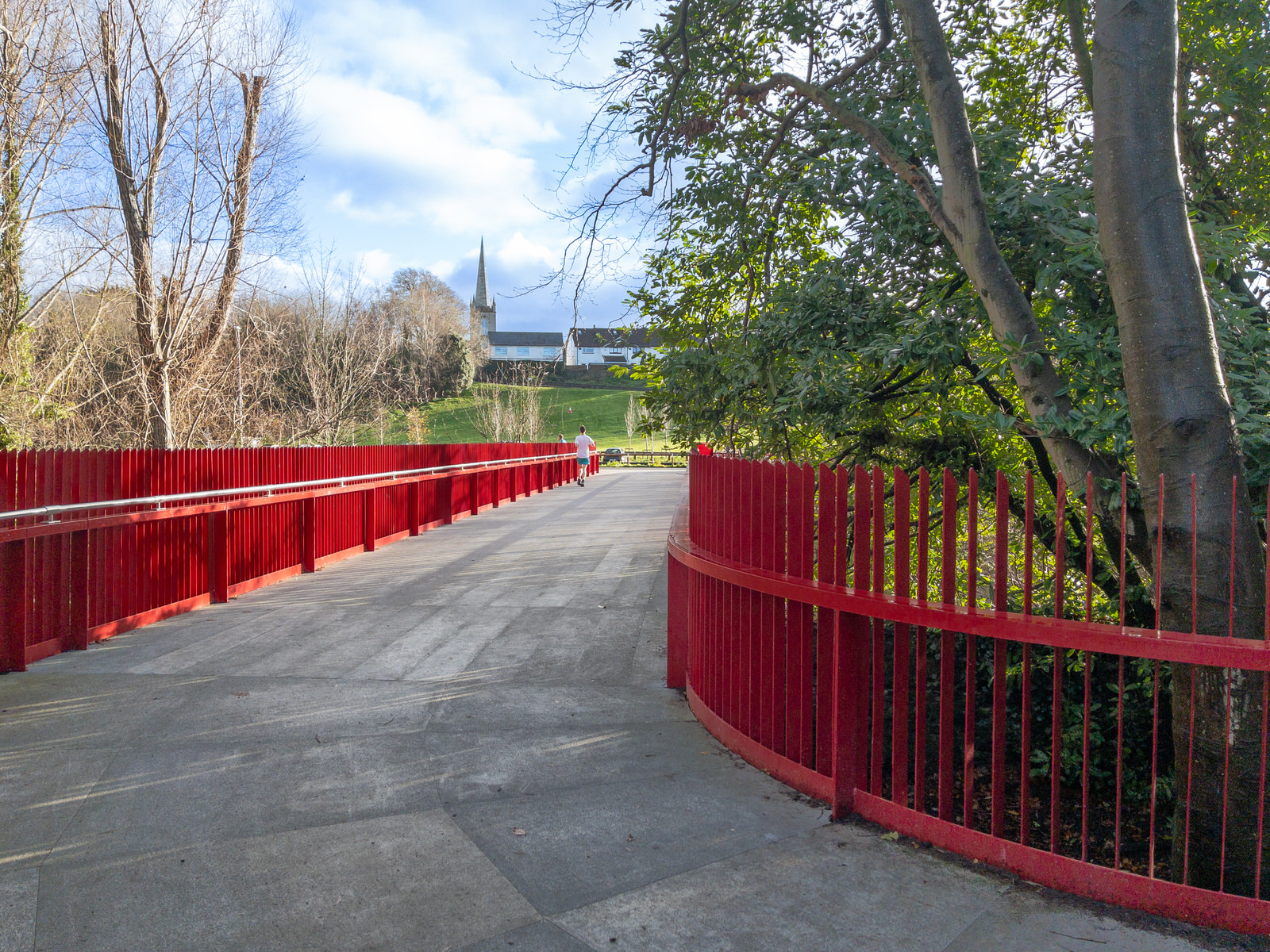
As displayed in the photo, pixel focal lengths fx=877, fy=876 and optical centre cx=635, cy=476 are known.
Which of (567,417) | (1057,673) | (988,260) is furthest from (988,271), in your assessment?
(567,417)

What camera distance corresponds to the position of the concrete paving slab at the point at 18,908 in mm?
2957

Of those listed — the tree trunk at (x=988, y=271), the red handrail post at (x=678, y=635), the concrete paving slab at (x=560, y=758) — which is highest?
the tree trunk at (x=988, y=271)

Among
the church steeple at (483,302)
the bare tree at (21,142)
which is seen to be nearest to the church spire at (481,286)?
the church steeple at (483,302)

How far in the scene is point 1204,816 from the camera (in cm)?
339

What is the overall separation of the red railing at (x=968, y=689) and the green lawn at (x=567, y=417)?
52109 millimetres

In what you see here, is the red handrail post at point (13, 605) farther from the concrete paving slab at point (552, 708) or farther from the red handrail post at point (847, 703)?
the red handrail post at point (847, 703)

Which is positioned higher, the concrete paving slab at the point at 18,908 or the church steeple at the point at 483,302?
the church steeple at the point at 483,302

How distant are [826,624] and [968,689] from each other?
0.84 m

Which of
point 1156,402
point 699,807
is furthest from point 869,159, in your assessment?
point 699,807

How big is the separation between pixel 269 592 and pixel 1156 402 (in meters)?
8.81

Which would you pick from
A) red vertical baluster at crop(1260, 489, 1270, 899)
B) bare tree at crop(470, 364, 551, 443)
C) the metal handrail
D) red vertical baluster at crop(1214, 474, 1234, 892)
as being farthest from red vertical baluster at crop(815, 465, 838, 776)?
bare tree at crop(470, 364, 551, 443)

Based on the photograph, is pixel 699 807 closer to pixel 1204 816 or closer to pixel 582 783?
pixel 582 783

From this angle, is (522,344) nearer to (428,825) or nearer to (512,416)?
(512,416)

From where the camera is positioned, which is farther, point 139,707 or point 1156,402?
point 139,707
